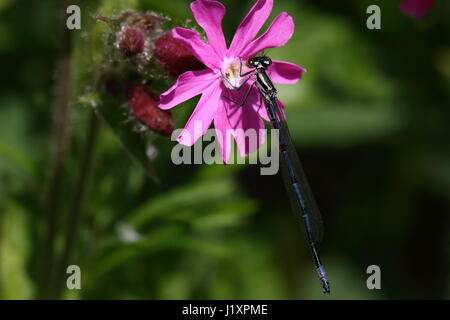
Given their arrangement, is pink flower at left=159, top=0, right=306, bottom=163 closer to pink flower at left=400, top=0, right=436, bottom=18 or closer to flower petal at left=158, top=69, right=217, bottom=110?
flower petal at left=158, top=69, right=217, bottom=110

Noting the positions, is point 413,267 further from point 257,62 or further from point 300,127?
point 257,62

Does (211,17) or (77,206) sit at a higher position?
(211,17)

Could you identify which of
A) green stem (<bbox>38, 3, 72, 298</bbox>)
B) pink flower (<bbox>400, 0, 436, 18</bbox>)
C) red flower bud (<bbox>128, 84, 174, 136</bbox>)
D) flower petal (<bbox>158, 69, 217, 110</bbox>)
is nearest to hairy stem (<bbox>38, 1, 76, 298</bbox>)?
green stem (<bbox>38, 3, 72, 298</bbox>)

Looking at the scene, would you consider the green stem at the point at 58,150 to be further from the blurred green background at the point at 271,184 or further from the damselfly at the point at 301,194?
the damselfly at the point at 301,194

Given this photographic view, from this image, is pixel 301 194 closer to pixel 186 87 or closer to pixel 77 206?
pixel 186 87

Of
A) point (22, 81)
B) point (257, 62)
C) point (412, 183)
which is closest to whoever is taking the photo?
point (257, 62)

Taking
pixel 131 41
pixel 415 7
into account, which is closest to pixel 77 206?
pixel 131 41
